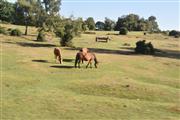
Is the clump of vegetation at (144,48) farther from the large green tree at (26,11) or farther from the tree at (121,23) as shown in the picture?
the tree at (121,23)

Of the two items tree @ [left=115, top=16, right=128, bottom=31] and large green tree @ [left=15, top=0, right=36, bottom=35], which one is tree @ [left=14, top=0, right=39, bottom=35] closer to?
large green tree @ [left=15, top=0, right=36, bottom=35]

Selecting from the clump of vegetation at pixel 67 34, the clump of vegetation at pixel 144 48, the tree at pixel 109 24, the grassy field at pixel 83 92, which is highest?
the tree at pixel 109 24

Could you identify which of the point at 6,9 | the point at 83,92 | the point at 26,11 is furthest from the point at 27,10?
the point at 83,92

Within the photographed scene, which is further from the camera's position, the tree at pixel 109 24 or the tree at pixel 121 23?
the tree at pixel 109 24

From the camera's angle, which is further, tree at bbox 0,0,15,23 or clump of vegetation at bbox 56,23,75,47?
tree at bbox 0,0,15,23

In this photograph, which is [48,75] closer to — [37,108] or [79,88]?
[79,88]

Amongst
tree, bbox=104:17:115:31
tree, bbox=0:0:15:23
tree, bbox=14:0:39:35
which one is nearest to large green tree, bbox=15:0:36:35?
tree, bbox=14:0:39:35

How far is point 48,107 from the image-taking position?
67.0 ft

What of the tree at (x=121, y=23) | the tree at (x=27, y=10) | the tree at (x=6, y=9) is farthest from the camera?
the tree at (x=121, y=23)

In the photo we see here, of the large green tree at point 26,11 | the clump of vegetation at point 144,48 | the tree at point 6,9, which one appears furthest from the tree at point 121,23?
the clump of vegetation at point 144,48

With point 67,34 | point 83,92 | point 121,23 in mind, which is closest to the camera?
point 83,92

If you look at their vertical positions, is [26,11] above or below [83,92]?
above

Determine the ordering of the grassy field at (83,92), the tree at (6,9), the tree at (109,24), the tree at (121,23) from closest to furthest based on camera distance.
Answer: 1. the grassy field at (83,92)
2. the tree at (6,9)
3. the tree at (121,23)
4. the tree at (109,24)

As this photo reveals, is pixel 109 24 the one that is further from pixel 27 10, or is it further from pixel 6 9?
pixel 27 10
